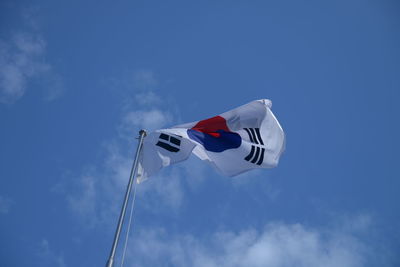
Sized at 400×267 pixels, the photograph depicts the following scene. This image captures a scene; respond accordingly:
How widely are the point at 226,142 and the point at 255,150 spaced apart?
3.70ft

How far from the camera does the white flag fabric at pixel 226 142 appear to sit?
11625 mm

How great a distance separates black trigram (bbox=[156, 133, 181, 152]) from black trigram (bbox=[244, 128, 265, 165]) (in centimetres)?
264

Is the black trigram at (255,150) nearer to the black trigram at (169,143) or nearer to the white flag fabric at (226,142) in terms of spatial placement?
the white flag fabric at (226,142)

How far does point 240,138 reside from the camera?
12891mm

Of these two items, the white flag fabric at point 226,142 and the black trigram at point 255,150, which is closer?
the white flag fabric at point 226,142

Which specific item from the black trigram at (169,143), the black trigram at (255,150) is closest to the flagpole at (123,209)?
the black trigram at (169,143)

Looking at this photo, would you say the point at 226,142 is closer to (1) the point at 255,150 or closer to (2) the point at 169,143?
(1) the point at 255,150

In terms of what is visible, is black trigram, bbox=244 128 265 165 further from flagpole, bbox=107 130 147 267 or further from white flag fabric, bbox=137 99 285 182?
flagpole, bbox=107 130 147 267

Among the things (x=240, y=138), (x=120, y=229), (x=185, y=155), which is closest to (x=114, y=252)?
(x=120, y=229)

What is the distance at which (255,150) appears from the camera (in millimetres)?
12609

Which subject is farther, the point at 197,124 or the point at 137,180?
the point at 197,124

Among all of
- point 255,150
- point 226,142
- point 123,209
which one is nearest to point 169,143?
point 226,142

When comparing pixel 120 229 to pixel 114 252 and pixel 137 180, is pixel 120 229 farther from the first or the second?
pixel 137 180

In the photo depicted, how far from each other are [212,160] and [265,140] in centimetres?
233
